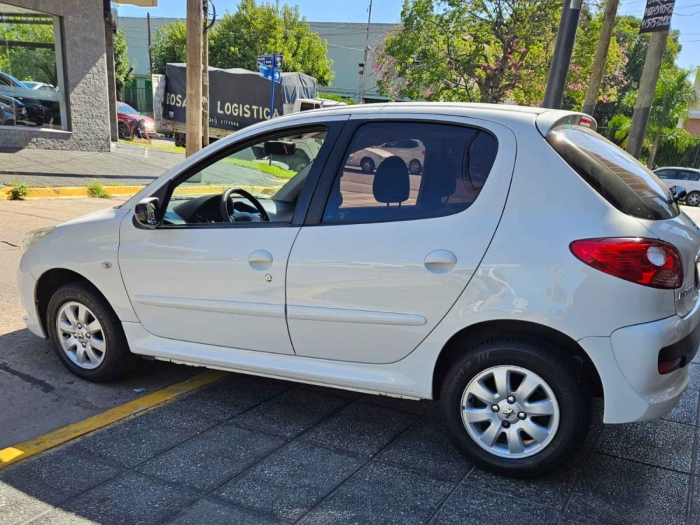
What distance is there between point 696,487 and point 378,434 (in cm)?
161

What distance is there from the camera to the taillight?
245 cm

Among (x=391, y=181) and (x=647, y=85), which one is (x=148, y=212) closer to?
(x=391, y=181)

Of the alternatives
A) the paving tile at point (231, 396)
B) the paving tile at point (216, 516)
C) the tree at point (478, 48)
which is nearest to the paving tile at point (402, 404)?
the paving tile at point (231, 396)

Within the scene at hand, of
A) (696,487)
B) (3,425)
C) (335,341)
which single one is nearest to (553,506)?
(696,487)

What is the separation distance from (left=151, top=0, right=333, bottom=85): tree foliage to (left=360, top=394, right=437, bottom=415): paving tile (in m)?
37.1

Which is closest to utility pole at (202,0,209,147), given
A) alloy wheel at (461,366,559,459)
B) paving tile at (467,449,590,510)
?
alloy wheel at (461,366,559,459)

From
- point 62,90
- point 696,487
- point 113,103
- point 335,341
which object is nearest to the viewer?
point 696,487

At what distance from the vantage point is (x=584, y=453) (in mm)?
3084

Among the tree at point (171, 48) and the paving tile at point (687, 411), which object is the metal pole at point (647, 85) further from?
the tree at point (171, 48)

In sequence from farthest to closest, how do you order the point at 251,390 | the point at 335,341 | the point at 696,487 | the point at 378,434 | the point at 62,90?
the point at 62,90, the point at 251,390, the point at 378,434, the point at 335,341, the point at 696,487

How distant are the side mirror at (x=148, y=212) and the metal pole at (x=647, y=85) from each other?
944cm

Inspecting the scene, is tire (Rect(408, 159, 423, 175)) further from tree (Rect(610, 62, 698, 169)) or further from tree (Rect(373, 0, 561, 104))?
tree (Rect(610, 62, 698, 169))

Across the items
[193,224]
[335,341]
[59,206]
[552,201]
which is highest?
[552,201]

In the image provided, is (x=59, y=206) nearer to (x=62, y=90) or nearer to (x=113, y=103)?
(x=62, y=90)
